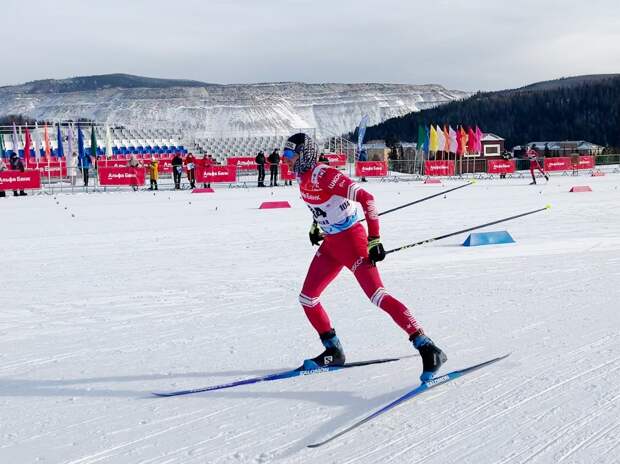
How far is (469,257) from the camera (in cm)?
992

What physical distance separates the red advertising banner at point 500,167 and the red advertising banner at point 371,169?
19.0ft

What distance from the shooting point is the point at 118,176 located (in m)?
30.0

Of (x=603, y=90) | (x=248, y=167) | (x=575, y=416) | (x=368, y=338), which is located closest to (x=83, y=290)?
(x=368, y=338)

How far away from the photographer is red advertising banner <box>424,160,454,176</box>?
118 feet

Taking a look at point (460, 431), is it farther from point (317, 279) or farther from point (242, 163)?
point (242, 163)

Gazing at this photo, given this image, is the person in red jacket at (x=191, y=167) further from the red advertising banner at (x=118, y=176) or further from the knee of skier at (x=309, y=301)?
the knee of skier at (x=309, y=301)

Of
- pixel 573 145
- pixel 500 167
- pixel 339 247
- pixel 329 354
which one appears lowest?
→ pixel 329 354

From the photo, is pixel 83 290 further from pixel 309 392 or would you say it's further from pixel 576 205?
pixel 576 205

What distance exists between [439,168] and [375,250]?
109 ft

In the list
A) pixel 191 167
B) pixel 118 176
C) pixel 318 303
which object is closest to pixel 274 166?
pixel 191 167

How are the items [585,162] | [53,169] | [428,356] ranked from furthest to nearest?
[585,162] < [53,169] < [428,356]

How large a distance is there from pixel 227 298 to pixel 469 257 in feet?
13.0

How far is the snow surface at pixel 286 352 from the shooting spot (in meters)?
3.69

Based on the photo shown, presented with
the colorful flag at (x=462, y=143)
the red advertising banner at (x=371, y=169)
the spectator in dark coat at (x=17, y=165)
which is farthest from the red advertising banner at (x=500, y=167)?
the spectator in dark coat at (x=17, y=165)
